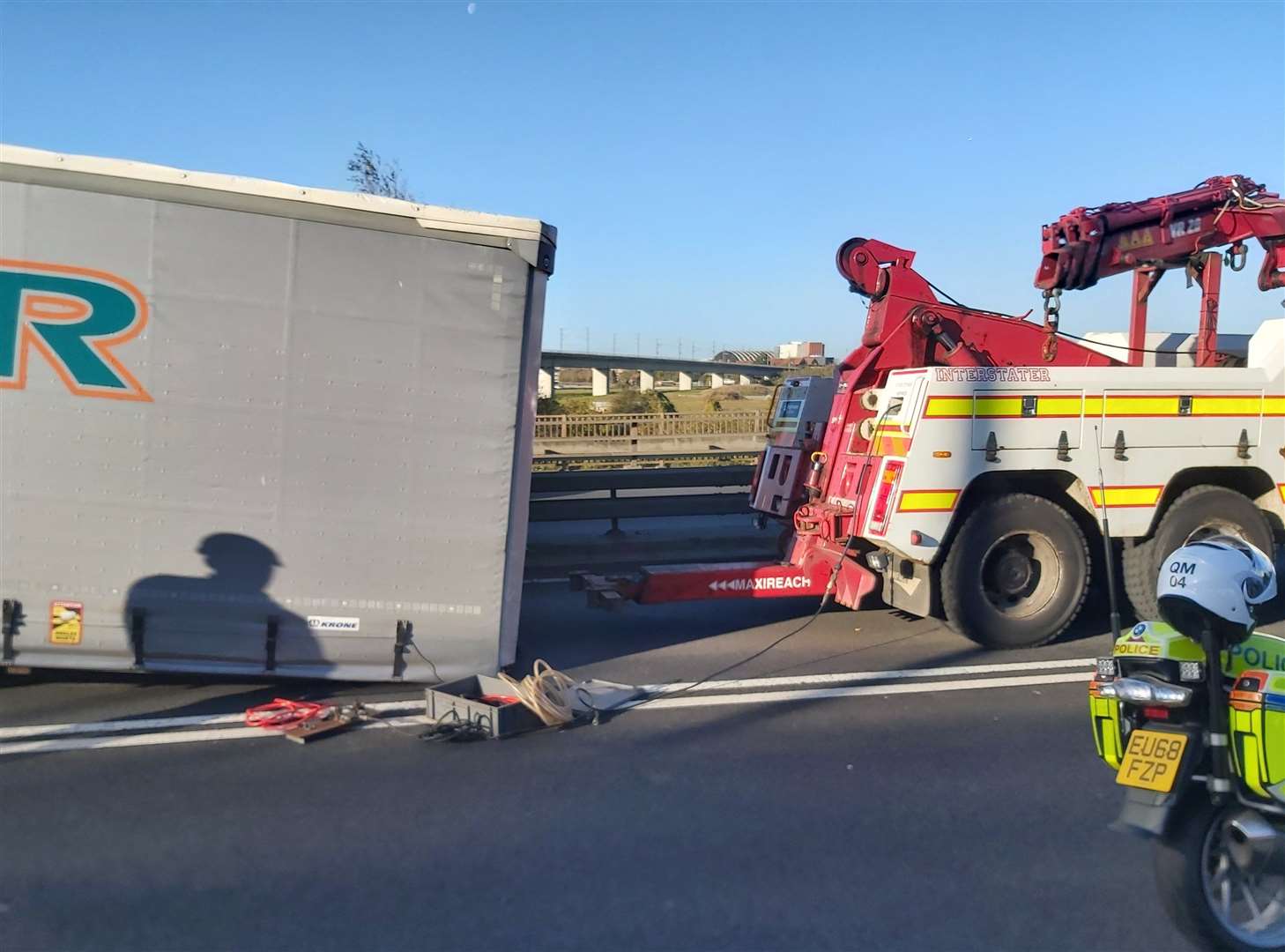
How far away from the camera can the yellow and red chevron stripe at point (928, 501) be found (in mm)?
7957

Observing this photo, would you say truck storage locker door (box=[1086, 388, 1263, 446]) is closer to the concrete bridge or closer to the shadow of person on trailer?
the shadow of person on trailer

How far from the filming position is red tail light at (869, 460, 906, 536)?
798cm

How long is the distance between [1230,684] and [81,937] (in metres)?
4.19

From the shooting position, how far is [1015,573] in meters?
8.45

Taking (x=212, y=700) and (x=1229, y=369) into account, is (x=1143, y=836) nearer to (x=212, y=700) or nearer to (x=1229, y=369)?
(x=212, y=700)

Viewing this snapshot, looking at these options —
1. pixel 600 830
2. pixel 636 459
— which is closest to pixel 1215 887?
pixel 600 830

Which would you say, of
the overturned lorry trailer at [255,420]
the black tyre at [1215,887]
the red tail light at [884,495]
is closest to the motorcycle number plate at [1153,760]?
the black tyre at [1215,887]

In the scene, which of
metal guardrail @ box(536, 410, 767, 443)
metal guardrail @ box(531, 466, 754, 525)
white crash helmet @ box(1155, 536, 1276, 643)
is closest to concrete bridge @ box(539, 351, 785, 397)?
metal guardrail @ box(536, 410, 767, 443)

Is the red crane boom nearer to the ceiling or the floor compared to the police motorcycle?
nearer to the ceiling

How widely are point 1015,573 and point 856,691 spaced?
206 cm

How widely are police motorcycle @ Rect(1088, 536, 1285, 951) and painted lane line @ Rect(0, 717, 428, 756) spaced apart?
4.10 m

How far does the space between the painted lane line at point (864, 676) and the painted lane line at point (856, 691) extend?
0.15m

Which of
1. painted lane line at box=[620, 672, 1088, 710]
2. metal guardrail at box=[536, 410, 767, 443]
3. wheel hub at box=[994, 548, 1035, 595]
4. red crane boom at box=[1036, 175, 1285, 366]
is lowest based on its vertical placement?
painted lane line at box=[620, 672, 1088, 710]

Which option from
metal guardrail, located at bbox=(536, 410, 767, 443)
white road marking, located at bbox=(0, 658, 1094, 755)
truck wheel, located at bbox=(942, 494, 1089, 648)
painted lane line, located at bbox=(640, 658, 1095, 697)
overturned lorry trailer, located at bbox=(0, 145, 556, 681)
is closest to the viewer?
white road marking, located at bbox=(0, 658, 1094, 755)
